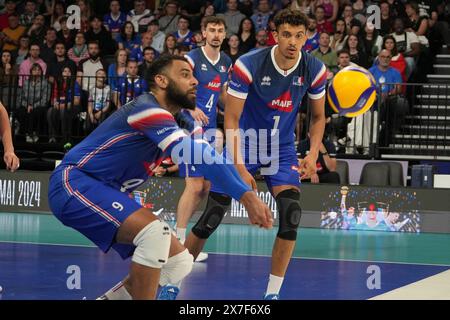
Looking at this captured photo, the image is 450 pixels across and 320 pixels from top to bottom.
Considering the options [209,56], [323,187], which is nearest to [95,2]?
[323,187]

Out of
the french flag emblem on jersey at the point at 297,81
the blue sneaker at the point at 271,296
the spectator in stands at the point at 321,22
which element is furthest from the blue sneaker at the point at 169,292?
the spectator in stands at the point at 321,22

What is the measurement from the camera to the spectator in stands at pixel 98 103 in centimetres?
1577

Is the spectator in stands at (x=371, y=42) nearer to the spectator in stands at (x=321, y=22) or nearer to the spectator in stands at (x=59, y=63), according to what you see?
the spectator in stands at (x=321, y=22)

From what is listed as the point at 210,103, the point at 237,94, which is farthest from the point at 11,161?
the point at 210,103

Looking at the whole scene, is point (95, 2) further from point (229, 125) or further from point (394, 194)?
point (229, 125)

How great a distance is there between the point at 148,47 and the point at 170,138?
10.9 metres

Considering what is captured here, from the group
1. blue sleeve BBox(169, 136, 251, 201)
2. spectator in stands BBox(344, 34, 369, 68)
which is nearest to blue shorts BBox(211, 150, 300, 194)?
blue sleeve BBox(169, 136, 251, 201)

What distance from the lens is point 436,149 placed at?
581 inches

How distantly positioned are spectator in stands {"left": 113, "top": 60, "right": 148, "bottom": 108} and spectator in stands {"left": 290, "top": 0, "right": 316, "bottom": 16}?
3.21 metres

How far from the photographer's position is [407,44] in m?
16.0

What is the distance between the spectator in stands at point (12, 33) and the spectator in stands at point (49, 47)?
871 mm

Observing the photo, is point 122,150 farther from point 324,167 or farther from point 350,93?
point 324,167

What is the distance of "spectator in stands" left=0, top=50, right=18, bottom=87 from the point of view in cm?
1623
